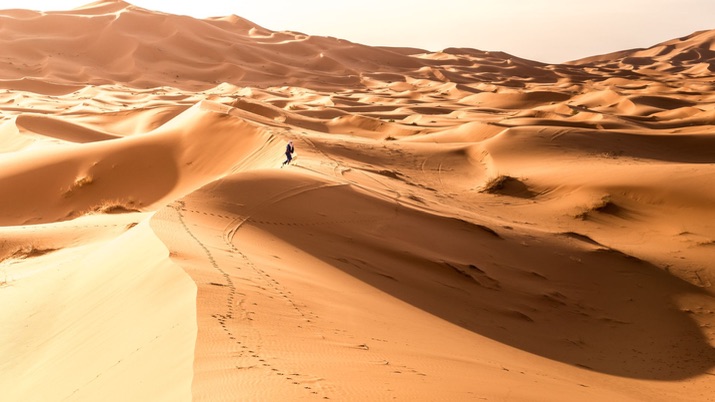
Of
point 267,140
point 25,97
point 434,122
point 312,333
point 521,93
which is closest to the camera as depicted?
point 312,333

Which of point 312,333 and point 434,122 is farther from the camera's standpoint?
point 434,122

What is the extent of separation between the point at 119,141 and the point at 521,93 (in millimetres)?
27955

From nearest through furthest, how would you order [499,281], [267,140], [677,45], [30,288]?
[30,288] < [499,281] < [267,140] < [677,45]

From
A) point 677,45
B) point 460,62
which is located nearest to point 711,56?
point 677,45

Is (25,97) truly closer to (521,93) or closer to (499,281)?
(521,93)

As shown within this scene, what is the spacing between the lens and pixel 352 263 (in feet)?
26.4

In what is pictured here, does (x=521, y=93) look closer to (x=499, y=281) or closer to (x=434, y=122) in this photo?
(x=434, y=122)

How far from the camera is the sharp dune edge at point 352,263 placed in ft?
14.8

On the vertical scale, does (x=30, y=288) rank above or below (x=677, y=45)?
below

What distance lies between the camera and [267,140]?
51.4 ft

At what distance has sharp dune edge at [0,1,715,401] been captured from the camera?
4508 mm

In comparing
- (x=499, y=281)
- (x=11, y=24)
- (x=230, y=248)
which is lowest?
(x=499, y=281)

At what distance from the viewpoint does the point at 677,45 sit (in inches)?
5143

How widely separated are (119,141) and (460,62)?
68250 millimetres
